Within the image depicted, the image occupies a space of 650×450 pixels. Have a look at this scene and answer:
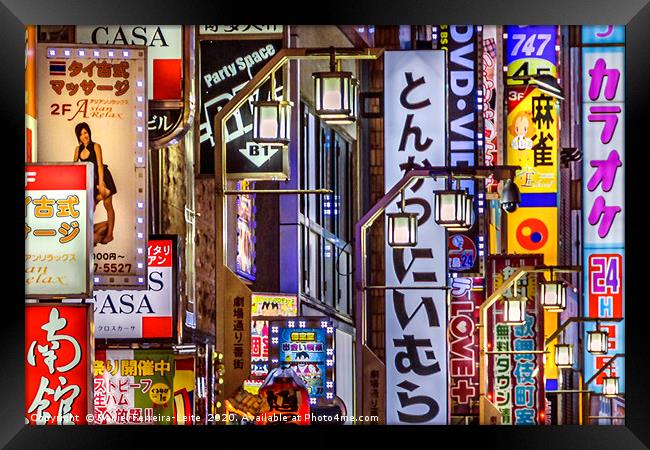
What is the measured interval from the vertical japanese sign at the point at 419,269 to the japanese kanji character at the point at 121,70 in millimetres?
4606

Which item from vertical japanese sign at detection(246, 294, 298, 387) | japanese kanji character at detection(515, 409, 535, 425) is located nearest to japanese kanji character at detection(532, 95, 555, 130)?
japanese kanji character at detection(515, 409, 535, 425)

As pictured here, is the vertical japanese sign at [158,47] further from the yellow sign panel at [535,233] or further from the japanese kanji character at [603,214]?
the yellow sign panel at [535,233]

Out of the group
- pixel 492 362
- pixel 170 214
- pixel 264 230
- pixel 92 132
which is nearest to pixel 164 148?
pixel 170 214

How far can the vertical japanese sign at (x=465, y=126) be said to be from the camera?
1501 centimetres

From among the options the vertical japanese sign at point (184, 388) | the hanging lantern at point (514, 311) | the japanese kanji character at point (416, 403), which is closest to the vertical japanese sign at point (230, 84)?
the vertical japanese sign at point (184, 388)

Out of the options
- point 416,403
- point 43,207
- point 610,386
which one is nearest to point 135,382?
point 43,207

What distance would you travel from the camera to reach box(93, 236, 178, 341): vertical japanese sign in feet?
36.1

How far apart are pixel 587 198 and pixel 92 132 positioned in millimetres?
6447

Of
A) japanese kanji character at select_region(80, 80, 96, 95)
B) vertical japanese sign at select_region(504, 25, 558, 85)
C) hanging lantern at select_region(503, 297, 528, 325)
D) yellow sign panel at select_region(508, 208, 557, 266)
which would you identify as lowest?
hanging lantern at select_region(503, 297, 528, 325)

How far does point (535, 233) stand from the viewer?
16531 millimetres

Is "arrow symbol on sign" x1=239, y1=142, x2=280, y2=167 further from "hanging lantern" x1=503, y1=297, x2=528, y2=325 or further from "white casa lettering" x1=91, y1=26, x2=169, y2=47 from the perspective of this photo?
"hanging lantern" x1=503, y1=297, x2=528, y2=325

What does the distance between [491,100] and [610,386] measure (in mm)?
4105

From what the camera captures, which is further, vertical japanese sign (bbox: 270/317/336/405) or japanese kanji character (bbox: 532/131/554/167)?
japanese kanji character (bbox: 532/131/554/167)

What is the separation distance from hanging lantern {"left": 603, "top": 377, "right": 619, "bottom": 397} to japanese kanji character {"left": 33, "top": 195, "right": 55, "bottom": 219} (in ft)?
29.9
